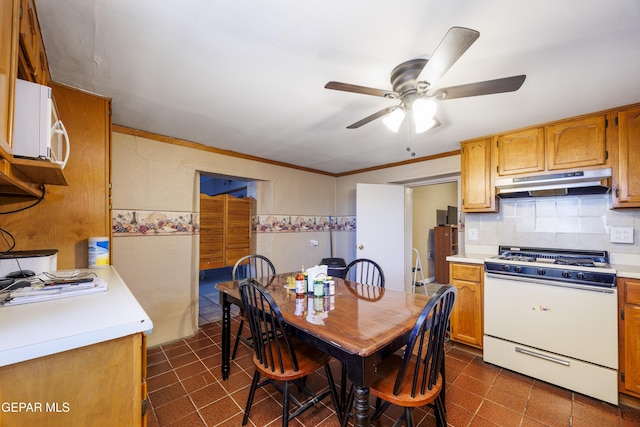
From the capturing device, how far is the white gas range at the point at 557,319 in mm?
1785

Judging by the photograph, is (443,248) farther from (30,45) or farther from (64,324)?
(30,45)

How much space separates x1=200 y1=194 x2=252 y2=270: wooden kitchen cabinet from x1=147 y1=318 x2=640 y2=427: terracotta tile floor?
5.85 ft

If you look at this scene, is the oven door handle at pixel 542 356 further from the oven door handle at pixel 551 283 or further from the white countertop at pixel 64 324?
the white countertop at pixel 64 324

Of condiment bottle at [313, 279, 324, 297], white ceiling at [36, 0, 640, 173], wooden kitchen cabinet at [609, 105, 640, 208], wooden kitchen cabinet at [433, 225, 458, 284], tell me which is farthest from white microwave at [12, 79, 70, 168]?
wooden kitchen cabinet at [433, 225, 458, 284]

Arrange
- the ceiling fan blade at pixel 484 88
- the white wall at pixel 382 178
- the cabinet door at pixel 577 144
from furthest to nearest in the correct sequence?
the white wall at pixel 382 178
the cabinet door at pixel 577 144
the ceiling fan blade at pixel 484 88

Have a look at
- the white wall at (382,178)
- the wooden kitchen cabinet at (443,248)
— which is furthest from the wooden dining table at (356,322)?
the wooden kitchen cabinet at (443,248)

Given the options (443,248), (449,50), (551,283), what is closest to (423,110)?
(449,50)

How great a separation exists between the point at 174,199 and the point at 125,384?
2.19 metres

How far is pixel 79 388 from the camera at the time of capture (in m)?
0.76

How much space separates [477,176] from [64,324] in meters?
3.11

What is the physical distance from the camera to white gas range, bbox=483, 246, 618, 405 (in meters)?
1.79

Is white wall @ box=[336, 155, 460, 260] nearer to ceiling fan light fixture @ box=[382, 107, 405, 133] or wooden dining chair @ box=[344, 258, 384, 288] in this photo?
wooden dining chair @ box=[344, 258, 384, 288]

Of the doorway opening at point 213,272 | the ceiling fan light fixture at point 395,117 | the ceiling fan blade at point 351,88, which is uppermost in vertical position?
the ceiling fan blade at point 351,88

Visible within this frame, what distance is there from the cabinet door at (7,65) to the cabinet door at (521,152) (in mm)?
3183
